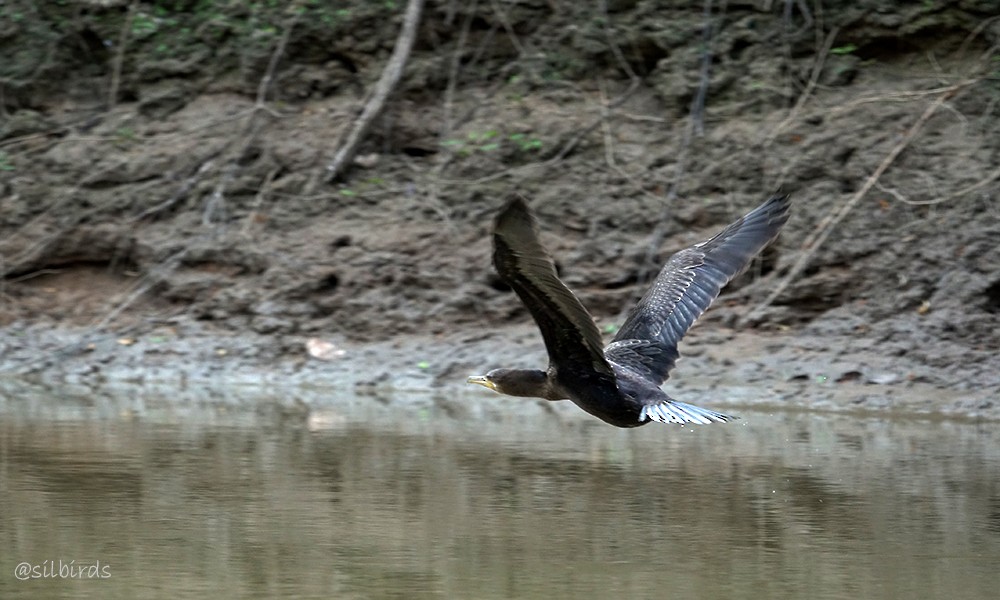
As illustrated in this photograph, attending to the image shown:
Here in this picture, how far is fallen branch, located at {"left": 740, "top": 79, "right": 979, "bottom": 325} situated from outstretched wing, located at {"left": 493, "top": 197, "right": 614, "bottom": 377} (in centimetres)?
428

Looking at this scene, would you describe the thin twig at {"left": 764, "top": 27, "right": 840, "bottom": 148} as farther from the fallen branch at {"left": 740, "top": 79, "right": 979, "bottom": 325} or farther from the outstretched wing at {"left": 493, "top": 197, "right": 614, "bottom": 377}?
the outstretched wing at {"left": 493, "top": 197, "right": 614, "bottom": 377}

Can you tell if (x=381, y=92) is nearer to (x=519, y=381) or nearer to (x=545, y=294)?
(x=519, y=381)

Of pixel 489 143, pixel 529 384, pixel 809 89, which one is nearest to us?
pixel 529 384

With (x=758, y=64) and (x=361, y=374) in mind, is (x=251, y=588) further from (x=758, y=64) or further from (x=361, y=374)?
(x=758, y=64)

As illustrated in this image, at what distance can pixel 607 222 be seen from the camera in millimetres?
11398

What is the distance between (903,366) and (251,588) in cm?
629

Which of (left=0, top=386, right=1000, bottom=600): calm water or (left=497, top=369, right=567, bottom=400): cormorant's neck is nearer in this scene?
(left=0, top=386, right=1000, bottom=600): calm water

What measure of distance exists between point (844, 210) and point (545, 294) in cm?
565

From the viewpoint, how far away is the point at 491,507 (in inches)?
232

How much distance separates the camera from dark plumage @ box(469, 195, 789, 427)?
18.0 feet

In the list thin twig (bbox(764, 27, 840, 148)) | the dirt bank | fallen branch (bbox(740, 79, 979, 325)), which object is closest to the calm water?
fallen branch (bbox(740, 79, 979, 325))

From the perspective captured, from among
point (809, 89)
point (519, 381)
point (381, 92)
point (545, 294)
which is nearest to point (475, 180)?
point (381, 92)

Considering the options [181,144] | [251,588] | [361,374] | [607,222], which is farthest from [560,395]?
[181,144]

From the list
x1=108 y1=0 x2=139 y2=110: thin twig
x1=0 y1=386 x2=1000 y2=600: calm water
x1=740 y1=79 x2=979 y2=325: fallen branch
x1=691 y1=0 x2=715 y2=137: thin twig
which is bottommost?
x1=0 y1=386 x2=1000 y2=600: calm water
